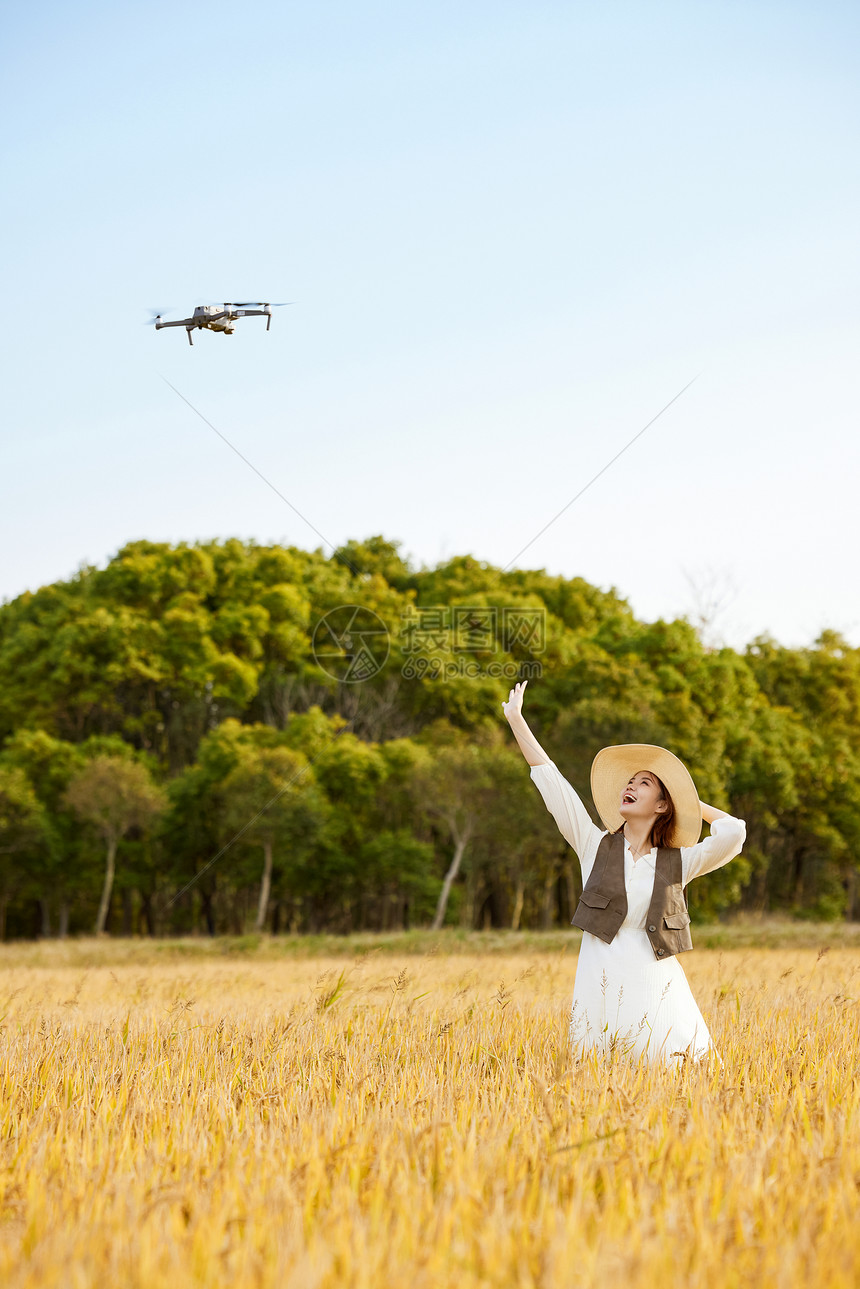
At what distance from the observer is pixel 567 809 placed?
5250 mm

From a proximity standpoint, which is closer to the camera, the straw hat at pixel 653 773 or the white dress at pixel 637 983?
the white dress at pixel 637 983

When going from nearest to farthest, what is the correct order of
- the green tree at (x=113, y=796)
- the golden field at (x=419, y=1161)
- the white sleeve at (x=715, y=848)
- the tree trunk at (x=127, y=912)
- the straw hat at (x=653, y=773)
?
the golden field at (x=419, y=1161)
the white sleeve at (x=715, y=848)
the straw hat at (x=653, y=773)
the green tree at (x=113, y=796)
the tree trunk at (x=127, y=912)

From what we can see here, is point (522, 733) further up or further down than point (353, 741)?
further down

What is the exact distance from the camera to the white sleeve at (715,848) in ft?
16.8

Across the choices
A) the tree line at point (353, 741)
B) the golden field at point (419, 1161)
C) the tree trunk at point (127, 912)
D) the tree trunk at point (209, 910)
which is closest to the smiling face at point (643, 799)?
the golden field at point (419, 1161)

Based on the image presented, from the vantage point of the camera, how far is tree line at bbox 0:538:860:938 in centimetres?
3600

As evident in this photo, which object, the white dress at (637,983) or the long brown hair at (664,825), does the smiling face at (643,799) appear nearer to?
the long brown hair at (664,825)

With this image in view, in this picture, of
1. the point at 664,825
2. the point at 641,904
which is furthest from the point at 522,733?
the point at 641,904

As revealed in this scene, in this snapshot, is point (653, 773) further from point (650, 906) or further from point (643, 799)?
point (650, 906)

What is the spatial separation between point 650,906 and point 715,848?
1.41 feet

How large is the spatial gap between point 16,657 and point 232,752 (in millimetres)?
14952

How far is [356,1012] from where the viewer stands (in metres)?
7.09

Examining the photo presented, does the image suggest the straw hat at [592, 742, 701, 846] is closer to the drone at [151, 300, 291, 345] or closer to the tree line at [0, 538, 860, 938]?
the drone at [151, 300, 291, 345]

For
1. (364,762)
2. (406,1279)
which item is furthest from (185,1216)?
(364,762)
